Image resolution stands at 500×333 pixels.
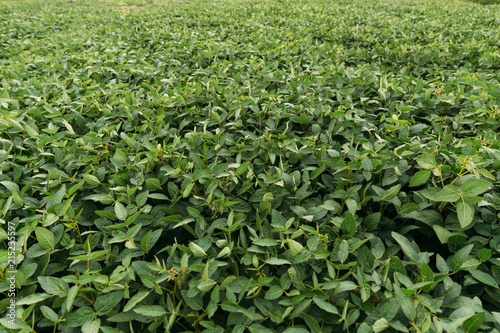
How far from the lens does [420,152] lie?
158 centimetres

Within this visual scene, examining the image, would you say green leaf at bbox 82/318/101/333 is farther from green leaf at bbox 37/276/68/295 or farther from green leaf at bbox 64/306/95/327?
green leaf at bbox 37/276/68/295

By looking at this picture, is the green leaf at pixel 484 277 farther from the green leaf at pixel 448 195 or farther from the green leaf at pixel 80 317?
the green leaf at pixel 80 317

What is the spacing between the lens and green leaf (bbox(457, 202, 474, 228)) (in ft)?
3.61

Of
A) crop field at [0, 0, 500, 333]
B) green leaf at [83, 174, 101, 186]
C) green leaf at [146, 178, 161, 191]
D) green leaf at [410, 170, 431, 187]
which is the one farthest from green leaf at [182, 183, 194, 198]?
green leaf at [410, 170, 431, 187]

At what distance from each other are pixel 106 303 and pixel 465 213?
143 centimetres

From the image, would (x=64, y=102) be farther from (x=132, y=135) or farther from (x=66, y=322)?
(x=66, y=322)

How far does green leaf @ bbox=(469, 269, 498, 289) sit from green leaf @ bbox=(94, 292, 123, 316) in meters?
1.33

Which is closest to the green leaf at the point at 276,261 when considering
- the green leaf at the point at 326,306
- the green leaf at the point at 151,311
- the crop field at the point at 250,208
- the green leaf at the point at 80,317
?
the crop field at the point at 250,208

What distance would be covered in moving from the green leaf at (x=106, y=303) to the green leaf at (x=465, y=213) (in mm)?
1350

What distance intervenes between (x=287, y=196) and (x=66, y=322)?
1.07 meters

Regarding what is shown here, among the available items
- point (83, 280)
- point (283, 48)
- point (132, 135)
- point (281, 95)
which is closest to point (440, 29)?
point (283, 48)

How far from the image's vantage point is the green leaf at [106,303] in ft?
3.43

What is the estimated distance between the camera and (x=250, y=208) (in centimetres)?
142

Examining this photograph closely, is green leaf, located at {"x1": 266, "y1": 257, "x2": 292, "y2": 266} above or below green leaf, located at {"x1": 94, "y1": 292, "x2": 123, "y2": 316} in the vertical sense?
above
